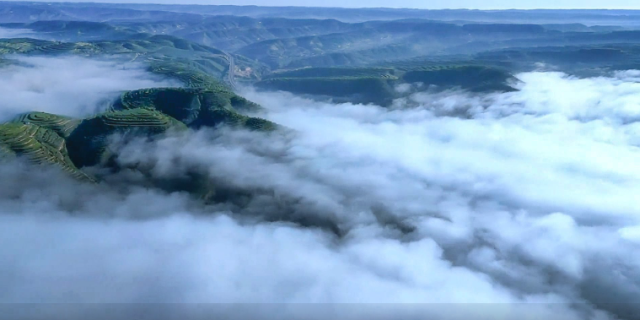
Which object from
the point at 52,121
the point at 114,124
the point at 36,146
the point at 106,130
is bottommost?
the point at 36,146

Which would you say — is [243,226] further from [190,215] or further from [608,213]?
[608,213]

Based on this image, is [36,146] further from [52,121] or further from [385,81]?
[385,81]

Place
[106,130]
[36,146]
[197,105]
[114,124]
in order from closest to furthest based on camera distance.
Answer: [36,146], [106,130], [114,124], [197,105]

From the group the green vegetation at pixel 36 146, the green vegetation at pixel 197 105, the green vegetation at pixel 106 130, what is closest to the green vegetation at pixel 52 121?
the green vegetation at pixel 106 130

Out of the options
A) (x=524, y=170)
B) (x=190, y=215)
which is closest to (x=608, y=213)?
(x=524, y=170)

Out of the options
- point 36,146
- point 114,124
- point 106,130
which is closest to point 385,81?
point 114,124

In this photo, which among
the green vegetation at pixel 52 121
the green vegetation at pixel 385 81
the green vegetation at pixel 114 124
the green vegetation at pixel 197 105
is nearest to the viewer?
the green vegetation at pixel 114 124

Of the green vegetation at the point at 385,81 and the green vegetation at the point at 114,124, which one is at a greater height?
the green vegetation at the point at 385,81

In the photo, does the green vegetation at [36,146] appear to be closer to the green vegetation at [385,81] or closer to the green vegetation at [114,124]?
the green vegetation at [114,124]

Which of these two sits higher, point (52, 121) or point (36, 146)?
point (52, 121)

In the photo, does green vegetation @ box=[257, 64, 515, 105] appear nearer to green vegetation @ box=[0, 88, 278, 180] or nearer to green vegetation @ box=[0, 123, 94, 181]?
green vegetation @ box=[0, 88, 278, 180]

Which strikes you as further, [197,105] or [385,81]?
[385,81]
